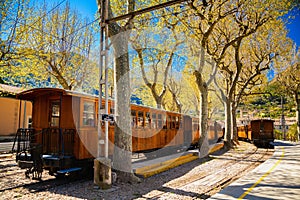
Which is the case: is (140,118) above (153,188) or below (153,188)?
above

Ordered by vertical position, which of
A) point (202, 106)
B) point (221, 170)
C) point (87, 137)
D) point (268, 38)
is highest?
point (268, 38)

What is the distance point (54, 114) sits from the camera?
8695 millimetres

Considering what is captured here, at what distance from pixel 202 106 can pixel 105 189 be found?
29.3 feet

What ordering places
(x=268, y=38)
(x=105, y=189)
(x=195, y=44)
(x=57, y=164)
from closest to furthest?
1. (x=105, y=189)
2. (x=57, y=164)
3. (x=195, y=44)
4. (x=268, y=38)

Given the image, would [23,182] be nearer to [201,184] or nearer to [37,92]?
[37,92]

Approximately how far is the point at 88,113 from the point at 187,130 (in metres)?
11.2

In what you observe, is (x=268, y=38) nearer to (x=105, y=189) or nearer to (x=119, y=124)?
(x=119, y=124)

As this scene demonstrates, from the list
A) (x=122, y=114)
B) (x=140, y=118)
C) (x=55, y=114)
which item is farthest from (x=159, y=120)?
(x=55, y=114)

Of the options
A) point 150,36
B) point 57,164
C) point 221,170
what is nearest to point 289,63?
point 150,36

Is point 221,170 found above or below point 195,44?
below

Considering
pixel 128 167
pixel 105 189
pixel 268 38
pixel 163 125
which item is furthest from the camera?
pixel 268 38

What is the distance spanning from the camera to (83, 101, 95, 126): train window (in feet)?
27.7

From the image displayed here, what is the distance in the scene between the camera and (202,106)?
14.4 metres

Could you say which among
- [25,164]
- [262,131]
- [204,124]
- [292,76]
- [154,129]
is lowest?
[25,164]
